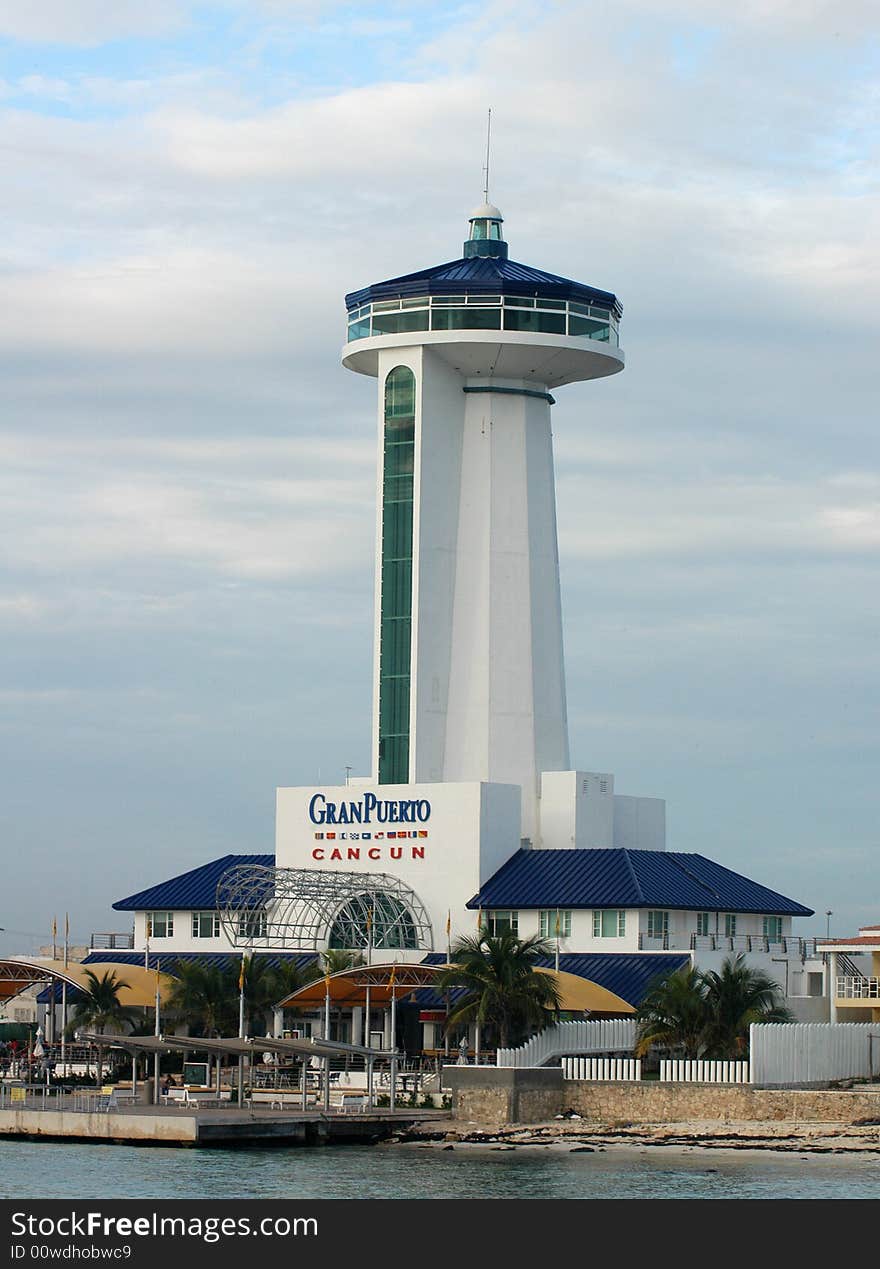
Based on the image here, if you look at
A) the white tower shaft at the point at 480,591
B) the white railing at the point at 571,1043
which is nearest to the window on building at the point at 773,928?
the white tower shaft at the point at 480,591

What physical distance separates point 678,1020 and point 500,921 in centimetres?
1348

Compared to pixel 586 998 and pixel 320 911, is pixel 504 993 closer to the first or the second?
pixel 586 998

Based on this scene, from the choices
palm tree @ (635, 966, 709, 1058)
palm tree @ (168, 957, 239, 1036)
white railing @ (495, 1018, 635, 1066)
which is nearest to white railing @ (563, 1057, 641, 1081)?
palm tree @ (635, 966, 709, 1058)

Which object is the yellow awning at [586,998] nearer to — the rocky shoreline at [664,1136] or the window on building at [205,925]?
the rocky shoreline at [664,1136]

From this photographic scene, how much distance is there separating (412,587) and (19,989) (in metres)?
20.1

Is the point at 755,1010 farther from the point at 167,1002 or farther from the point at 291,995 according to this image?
the point at 167,1002

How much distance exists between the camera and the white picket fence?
68.1 meters

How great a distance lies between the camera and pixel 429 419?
8894 centimetres

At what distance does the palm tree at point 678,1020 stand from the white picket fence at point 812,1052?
2169 millimetres

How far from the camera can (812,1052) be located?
70125mm

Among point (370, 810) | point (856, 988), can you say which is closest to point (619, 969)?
point (856, 988)

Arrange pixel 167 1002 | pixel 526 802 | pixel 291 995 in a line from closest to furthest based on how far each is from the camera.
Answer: pixel 291 995, pixel 167 1002, pixel 526 802

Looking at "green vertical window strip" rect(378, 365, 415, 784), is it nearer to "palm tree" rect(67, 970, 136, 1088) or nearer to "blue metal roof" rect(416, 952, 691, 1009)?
"blue metal roof" rect(416, 952, 691, 1009)
